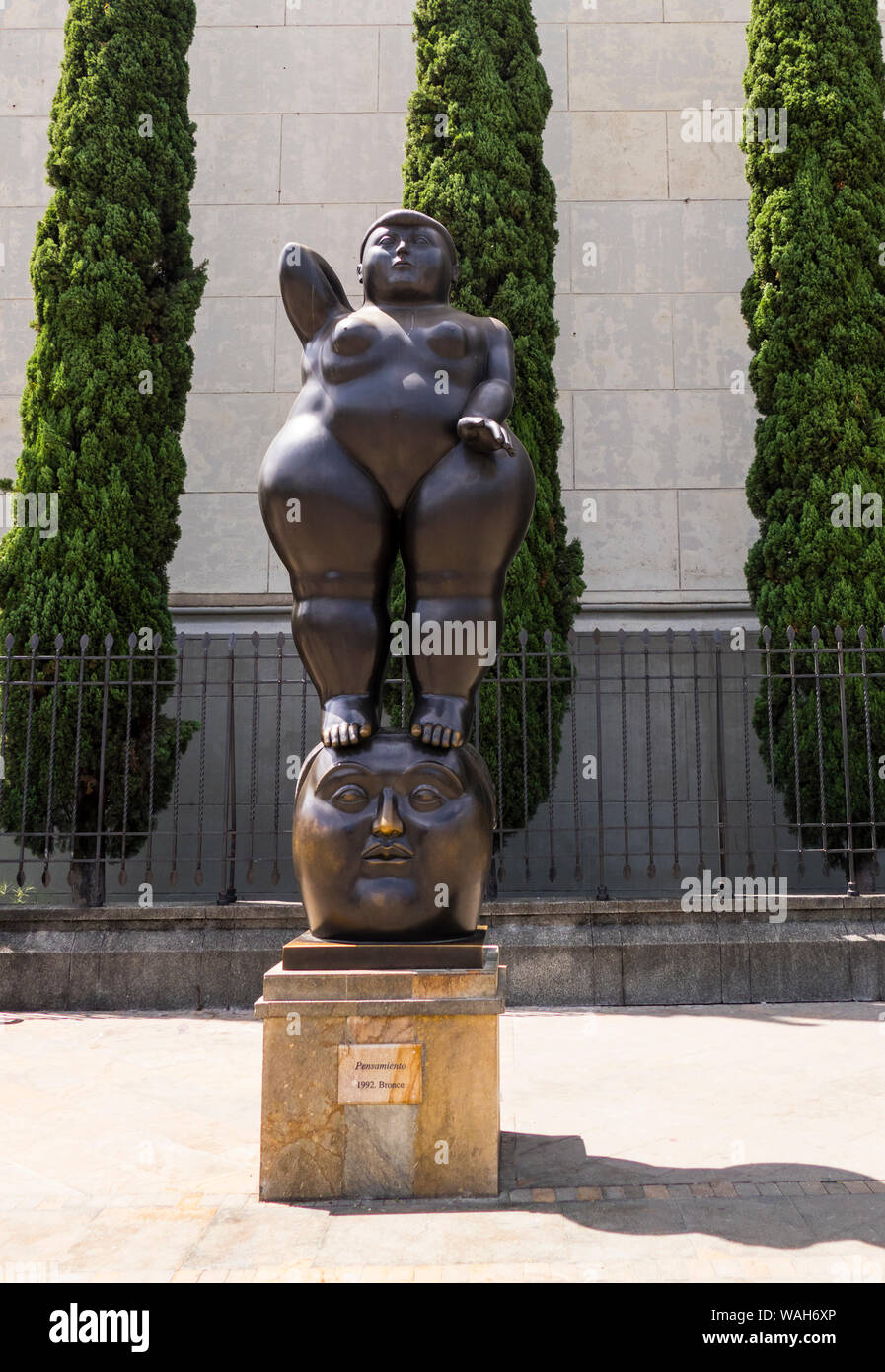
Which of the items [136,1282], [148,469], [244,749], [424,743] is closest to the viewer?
[136,1282]

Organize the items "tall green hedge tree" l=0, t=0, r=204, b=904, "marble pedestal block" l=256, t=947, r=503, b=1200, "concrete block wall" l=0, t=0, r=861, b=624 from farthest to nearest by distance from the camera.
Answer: "concrete block wall" l=0, t=0, r=861, b=624 < "tall green hedge tree" l=0, t=0, r=204, b=904 < "marble pedestal block" l=256, t=947, r=503, b=1200

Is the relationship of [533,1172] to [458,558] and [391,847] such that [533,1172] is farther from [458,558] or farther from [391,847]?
[458,558]

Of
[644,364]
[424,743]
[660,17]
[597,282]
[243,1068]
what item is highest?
[660,17]

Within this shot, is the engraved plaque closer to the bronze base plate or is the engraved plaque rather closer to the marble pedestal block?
the marble pedestal block

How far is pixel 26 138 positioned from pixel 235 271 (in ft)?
8.58

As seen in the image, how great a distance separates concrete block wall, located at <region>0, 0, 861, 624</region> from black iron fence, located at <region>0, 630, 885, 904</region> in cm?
113

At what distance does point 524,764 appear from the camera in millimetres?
7375

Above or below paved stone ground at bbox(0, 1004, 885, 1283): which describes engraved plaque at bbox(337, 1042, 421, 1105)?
above

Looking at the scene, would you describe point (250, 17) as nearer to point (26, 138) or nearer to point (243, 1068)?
point (26, 138)

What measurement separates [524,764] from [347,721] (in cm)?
393

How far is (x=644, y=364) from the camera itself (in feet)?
33.9

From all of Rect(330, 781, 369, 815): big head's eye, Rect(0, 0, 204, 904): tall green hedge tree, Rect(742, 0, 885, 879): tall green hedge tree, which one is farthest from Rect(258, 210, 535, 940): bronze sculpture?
Rect(742, 0, 885, 879): tall green hedge tree

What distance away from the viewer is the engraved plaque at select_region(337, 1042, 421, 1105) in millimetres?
3164

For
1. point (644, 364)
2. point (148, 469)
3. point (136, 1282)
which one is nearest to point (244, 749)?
point (148, 469)
